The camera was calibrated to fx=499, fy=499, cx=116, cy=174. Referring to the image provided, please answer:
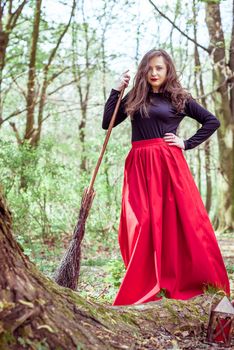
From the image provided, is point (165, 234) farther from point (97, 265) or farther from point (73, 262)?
point (97, 265)

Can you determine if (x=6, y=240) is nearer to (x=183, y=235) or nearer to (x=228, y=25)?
(x=183, y=235)

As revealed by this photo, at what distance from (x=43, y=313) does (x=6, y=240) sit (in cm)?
35

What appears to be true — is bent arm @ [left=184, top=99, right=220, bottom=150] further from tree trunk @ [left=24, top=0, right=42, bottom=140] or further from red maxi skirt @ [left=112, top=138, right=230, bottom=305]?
tree trunk @ [left=24, top=0, right=42, bottom=140]

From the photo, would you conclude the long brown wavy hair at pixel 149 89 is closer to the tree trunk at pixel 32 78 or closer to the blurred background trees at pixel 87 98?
the blurred background trees at pixel 87 98

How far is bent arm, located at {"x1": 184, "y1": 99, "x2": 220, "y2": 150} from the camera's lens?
12.3 feet

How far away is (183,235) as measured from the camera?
11.5 ft

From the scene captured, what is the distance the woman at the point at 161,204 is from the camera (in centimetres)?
344

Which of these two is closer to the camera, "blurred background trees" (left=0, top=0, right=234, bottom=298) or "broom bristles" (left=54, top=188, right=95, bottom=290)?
"broom bristles" (left=54, top=188, right=95, bottom=290)

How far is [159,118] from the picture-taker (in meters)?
3.62

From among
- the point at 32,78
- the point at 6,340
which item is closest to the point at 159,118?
the point at 6,340

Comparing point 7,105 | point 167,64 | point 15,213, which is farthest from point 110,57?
point 167,64

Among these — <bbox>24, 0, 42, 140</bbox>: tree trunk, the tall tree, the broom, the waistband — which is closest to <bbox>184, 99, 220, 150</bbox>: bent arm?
the waistband

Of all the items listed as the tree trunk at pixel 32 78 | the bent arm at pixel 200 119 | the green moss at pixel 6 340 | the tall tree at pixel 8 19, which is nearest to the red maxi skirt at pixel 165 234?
the bent arm at pixel 200 119

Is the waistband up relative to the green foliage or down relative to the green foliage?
up
